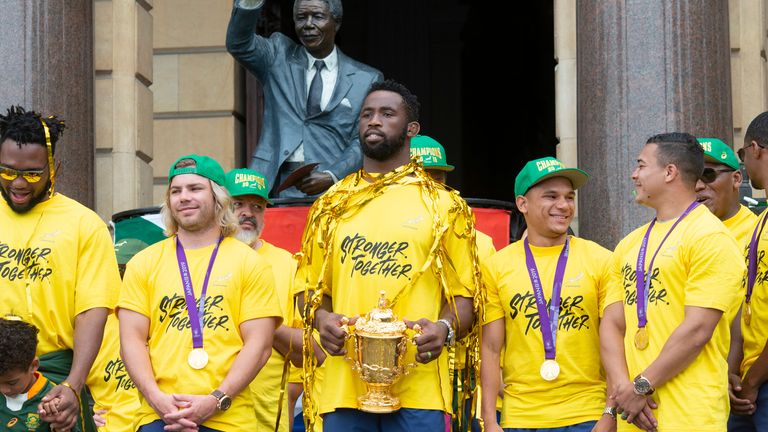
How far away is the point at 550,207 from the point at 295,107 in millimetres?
4270

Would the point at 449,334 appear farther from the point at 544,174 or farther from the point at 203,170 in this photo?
the point at 203,170

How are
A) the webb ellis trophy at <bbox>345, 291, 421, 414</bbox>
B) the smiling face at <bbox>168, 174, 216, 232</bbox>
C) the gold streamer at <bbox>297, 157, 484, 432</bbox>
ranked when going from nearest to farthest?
the webb ellis trophy at <bbox>345, 291, 421, 414</bbox> < the gold streamer at <bbox>297, 157, 484, 432</bbox> < the smiling face at <bbox>168, 174, 216, 232</bbox>

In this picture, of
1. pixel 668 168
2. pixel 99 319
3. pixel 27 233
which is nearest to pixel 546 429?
pixel 668 168

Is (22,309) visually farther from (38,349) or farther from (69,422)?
(69,422)

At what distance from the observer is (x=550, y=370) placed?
6621 mm

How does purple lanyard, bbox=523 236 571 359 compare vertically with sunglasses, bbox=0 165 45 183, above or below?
below

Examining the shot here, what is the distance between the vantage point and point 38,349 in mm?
6633

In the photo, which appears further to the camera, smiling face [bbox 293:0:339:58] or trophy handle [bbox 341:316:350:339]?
smiling face [bbox 293:0:339:58]

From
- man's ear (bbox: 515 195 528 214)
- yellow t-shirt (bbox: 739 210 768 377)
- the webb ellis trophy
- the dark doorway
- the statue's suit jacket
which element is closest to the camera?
the webb ellis trophy

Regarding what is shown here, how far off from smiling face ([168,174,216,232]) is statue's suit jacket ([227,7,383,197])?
3.95 metres

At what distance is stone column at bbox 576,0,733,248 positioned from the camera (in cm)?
927

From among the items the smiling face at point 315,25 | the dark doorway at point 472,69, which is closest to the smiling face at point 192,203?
the smiling face at point 315,25

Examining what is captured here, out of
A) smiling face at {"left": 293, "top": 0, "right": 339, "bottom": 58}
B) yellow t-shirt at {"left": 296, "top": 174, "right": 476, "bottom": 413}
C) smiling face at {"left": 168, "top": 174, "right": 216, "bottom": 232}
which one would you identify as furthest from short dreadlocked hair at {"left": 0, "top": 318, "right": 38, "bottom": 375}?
smiling face at {"left": 293, "top": 0, "right": 339, "bottom": 58}

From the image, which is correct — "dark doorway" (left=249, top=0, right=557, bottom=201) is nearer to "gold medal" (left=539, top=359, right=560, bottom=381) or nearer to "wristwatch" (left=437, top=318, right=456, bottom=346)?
"gold medal" (left=539, top=359, right=560, bottom=381)
